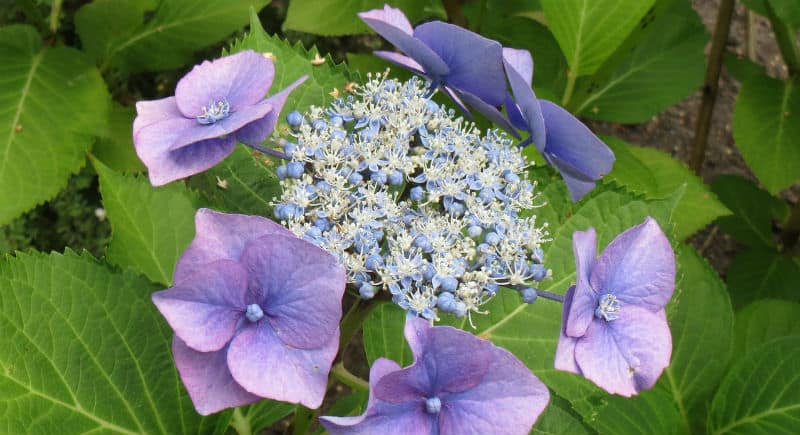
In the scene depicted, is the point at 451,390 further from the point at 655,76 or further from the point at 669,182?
the point at 655,76

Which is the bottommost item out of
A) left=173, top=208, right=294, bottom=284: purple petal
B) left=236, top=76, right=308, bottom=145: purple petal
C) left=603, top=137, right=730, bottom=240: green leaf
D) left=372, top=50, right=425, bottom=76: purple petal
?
left=603, top=137, right=730, bottom=240: green leaf

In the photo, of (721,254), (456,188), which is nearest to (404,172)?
(456,188)

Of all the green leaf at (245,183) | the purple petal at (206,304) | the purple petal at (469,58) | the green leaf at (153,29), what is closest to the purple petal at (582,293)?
the purple petal at (469,58)

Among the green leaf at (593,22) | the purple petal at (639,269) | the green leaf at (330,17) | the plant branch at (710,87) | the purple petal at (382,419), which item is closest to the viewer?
the purple petal at (382,419)

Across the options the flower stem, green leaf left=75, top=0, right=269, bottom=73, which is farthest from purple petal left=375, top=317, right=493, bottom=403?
green leaf left=75, top=0, right=269, bottom=73

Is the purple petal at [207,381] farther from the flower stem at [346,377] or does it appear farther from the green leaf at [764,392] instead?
the green leaf at [764,392]

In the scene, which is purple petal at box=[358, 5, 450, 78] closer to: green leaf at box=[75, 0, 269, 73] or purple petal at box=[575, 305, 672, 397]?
purple petal at box=[575, 305, 672, 397]

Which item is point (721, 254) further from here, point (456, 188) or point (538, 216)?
point (456, 188)
